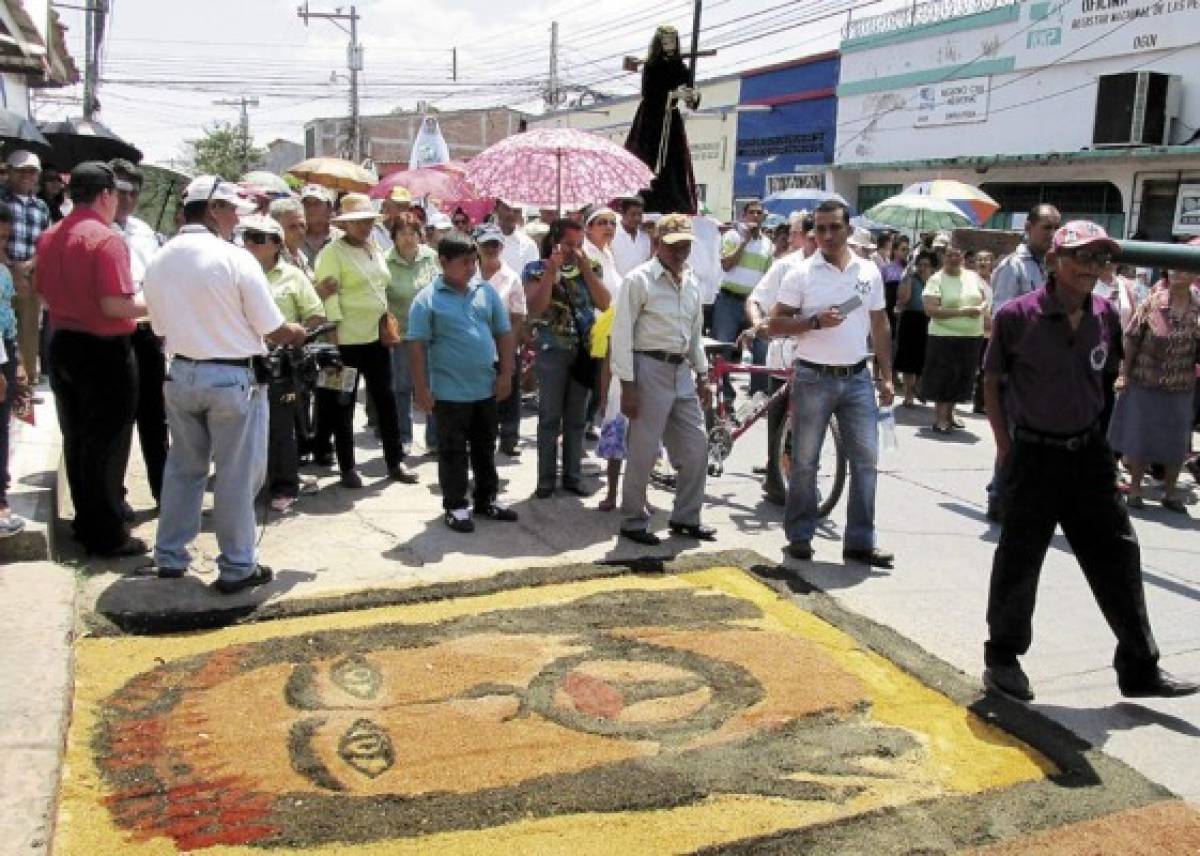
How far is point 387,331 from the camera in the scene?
7457 mm

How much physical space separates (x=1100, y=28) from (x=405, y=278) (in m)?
19.0

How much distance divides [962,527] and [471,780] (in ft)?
14.8

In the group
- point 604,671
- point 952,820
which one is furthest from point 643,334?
point 952,820

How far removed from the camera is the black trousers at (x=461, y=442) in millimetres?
6562

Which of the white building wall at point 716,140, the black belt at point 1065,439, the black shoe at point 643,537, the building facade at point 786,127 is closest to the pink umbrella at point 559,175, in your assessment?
the black shoe at point 643,537

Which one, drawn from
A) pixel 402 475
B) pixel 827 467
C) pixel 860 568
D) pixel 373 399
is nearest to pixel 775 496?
pixel 827 467

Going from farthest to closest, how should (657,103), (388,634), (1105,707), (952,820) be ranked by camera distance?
(657,103) < (388,634) < (1105,707) < (952,820)

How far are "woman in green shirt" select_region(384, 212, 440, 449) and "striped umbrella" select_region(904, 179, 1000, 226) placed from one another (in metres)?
9.51

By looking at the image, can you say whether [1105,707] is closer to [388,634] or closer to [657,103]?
[388,634]

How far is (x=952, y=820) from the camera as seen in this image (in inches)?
135

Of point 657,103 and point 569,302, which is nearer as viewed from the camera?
point 569,302

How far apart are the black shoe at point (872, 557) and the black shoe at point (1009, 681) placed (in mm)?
1681

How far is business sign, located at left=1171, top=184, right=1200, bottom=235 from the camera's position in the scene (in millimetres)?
19578

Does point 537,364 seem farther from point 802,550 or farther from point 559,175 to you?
point 802,550
